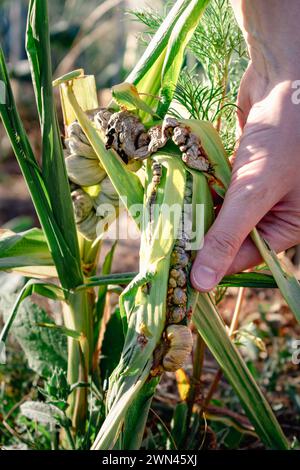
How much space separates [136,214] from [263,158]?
0.57ft

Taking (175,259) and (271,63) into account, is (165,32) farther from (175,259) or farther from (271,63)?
(175,259)

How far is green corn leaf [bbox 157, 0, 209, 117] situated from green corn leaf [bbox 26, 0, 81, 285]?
14cm

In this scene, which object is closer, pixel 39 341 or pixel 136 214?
pixel 136 214

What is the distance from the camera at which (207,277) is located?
762 mm

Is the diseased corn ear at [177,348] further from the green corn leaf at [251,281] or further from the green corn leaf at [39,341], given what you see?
the green corn leaf at [39,341]

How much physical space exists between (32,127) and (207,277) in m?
2.98

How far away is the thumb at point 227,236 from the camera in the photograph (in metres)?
0.76

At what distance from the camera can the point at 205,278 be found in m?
0.76

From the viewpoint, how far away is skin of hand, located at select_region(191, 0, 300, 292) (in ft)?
2.52

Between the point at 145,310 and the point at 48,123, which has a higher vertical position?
the point at 48,123

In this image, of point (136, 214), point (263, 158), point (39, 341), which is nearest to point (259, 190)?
point (263, 158)

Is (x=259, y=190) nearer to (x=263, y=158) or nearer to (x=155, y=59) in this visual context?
(x=263, y=158)
